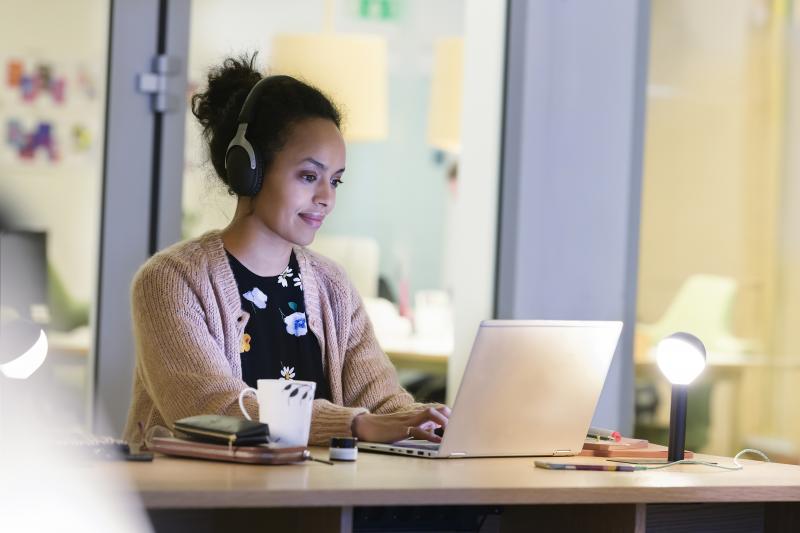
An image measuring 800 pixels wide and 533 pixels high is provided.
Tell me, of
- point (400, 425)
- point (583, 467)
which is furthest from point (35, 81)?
point (583, 467)

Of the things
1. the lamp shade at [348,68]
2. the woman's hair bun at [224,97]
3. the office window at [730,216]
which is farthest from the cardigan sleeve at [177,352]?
the office window at [730,216]

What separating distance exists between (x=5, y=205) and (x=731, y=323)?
2723 mm

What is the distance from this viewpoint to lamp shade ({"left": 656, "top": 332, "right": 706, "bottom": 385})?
189cm

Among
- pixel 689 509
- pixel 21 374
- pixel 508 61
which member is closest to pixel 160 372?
pixel 21 374

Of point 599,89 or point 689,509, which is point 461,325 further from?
point 689,509

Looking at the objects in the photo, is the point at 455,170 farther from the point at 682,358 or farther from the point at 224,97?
the point at 682,358

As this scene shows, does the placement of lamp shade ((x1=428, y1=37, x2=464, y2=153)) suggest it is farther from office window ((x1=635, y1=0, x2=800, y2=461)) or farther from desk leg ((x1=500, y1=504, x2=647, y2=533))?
desk leg ((x1=500, y1=504, x2=647, y2=533))

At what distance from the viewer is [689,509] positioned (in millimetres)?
1807

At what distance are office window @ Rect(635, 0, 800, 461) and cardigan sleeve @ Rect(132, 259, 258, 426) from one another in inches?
102

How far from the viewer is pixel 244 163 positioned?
2250 mm

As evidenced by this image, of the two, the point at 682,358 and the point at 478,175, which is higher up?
the point at 478,175

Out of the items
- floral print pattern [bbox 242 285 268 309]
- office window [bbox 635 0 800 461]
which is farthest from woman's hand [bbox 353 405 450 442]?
office window [bbox 635 0 800 461]

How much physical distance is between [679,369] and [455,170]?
2.00 m

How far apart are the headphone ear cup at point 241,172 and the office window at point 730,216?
2416 mm
